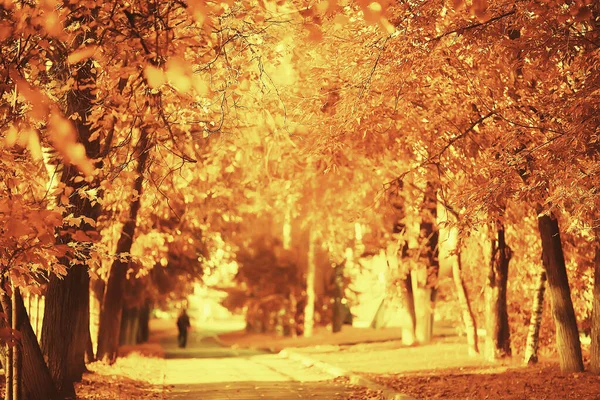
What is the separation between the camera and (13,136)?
9.15m

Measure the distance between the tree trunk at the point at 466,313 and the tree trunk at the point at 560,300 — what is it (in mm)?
5624

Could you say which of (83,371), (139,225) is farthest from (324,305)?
(83,371)

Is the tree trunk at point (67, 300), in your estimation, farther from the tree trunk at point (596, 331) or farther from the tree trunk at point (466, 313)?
the tree trunk at point (466, 313)

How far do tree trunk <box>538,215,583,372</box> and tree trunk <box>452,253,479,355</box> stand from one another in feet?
18.5

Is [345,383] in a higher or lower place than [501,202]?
lower

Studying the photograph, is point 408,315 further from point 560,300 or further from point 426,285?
point 560,300

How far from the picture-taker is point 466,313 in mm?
21094

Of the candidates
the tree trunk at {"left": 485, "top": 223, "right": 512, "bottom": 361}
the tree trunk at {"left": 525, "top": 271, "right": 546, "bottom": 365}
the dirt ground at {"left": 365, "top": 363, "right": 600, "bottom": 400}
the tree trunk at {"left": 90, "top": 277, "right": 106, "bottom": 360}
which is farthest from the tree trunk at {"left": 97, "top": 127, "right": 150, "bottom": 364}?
the tree trunk at {"left": 525, "top": 271, "right": 546, "bottom": 365}

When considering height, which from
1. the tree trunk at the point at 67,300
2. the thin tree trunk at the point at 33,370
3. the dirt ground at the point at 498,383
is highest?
the tree trunk at the point at 67,300

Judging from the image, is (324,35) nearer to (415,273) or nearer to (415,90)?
(415,90)

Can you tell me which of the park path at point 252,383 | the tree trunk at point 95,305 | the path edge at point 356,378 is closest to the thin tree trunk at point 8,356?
the park path at point 252,383

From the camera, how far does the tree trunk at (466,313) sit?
68.0 feet

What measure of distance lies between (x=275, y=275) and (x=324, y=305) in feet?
10.4

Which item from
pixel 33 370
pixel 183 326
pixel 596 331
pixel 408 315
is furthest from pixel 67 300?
pixel 183 326
